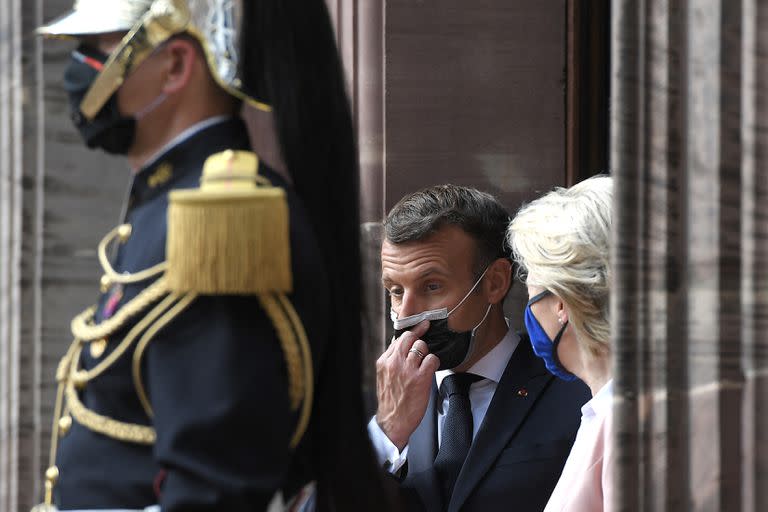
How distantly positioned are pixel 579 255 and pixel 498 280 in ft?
2.53

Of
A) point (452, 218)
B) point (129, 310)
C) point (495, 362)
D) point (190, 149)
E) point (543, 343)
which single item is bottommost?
point (495, 362)

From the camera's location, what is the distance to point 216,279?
2119mm

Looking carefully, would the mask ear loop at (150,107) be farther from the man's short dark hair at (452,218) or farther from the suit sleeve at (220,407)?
the man's short dark hair at (452,218)

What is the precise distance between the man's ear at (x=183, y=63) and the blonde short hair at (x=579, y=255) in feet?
5.23

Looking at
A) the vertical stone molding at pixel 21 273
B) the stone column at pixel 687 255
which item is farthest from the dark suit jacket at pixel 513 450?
the stone column at pixel 687 255

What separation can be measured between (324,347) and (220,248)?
0.30m

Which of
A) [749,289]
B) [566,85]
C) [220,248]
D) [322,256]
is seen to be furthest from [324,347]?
[566,85]

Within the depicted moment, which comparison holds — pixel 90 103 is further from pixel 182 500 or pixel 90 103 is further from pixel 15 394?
pixel 15 394

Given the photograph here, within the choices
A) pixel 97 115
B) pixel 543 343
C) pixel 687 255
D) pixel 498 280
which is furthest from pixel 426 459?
pixel 97 115

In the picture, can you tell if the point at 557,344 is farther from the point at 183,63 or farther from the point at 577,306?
the point at 183,63

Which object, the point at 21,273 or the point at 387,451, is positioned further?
the point at 387,451

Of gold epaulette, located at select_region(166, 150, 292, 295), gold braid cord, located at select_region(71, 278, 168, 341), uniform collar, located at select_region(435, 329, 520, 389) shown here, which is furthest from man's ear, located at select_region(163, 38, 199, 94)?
uniform collar, located at select_region(435, 329, 520, 389)

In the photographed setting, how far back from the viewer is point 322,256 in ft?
7.80

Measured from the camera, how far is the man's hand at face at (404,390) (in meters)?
4.06
